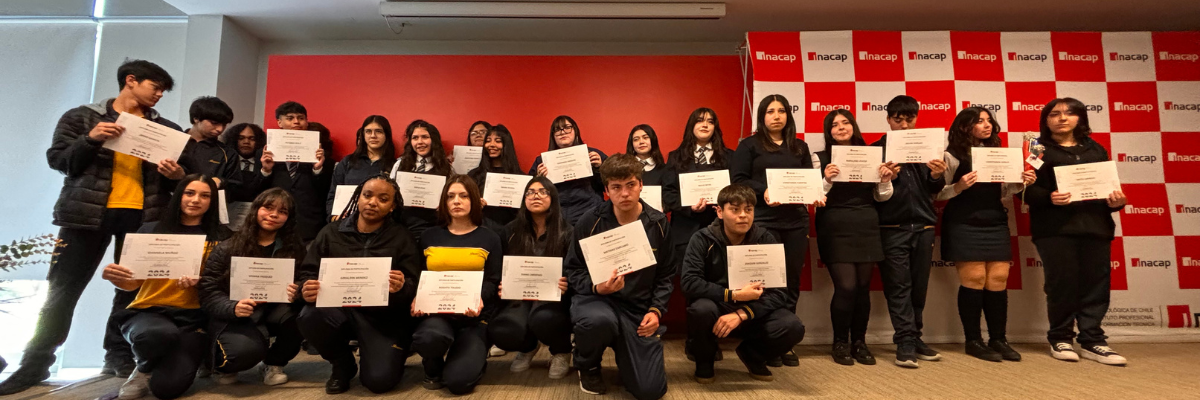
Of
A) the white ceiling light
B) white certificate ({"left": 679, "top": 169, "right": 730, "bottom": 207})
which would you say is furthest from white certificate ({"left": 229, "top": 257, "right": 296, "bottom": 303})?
the white ceiling light

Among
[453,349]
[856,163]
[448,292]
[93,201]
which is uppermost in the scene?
[856,163]

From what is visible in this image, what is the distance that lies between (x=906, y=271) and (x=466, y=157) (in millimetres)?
3258

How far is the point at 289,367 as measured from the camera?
318 cm

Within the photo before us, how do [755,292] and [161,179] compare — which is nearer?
[755,292]

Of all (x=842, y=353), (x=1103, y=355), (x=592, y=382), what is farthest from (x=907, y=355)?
(x=592, y=382)

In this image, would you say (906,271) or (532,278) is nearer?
(532,278)

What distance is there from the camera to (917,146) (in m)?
3.40

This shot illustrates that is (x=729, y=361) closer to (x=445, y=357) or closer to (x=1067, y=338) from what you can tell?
(x=445, y=357)

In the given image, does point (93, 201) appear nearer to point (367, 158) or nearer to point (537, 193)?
point (367, 158)

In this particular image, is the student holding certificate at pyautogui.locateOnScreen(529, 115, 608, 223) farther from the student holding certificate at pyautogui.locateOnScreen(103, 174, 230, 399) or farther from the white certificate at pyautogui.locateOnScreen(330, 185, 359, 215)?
the student holding certificate at pyautogui.locateOnScreen(103, 174, 230, 399)

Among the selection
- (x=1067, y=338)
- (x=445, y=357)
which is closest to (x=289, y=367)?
(x=445, y=357)

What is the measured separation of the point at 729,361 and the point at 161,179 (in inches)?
143

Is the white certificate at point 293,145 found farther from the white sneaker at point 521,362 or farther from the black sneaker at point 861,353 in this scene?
the black sneaker at point 861,353

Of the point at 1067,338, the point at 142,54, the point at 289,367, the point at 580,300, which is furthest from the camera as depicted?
the point at 142,54
